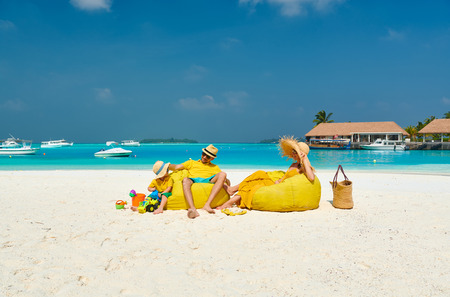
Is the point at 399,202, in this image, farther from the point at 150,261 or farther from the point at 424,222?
the point at 150,261

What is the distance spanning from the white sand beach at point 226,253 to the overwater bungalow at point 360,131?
173 ft

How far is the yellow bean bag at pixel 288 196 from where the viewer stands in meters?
5.24

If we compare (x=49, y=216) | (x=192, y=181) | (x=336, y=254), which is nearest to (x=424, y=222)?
(x=336, y=254)

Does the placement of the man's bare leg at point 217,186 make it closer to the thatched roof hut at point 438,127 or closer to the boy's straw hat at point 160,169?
the boy's straw hat at point 160,169

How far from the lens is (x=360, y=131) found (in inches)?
2159

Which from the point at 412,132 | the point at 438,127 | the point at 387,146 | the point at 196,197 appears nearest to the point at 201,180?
the point at 196,197

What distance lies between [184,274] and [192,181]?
9.04ft

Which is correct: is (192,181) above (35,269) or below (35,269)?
above

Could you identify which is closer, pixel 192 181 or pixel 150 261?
pixel 150 261

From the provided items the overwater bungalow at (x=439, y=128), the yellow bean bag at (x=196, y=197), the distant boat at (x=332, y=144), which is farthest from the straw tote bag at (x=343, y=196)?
the overwater bungalow at (x=439, y=128)

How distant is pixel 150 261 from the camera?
3.12 m

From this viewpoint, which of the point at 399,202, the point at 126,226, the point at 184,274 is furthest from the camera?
the point at 399,202

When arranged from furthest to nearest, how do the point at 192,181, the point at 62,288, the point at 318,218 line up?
the point at 192,181
the point at 318,218
the point at 62,288

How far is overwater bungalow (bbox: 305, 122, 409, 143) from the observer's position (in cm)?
5316
